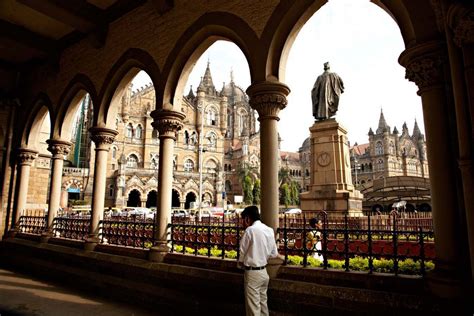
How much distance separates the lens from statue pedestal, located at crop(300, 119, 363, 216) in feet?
32.5

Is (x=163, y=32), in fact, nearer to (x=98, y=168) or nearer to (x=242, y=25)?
(x=242, y=25)

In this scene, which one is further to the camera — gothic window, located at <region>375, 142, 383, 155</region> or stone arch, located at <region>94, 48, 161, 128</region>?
gothic window, located at <region>375, 142, 383, 155</region>

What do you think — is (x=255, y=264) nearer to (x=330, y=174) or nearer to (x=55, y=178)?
(x=55, y=178)

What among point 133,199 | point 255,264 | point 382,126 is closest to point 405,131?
point 382,126

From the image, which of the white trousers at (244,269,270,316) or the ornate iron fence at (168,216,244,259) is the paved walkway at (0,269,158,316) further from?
the white trousers at (244,269,270,316)

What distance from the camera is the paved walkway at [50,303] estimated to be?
471cm

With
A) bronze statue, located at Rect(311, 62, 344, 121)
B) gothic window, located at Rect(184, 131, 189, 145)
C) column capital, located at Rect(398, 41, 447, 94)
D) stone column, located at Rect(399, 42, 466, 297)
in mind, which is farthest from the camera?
gothic window, located at Rect(184, 131, 189, 145)

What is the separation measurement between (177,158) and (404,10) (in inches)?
1710

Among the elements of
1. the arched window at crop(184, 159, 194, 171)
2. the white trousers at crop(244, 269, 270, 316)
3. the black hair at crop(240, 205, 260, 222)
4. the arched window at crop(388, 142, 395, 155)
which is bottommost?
the white trousers at crop(244, 269, 270, 316)

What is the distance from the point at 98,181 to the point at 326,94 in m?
7.94

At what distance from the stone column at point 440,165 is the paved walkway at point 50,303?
3941mm

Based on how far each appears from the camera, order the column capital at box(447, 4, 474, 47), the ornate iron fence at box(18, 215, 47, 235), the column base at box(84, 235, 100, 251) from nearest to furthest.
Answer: the column capital at box(447, 4, 474, 47)
the column base at box(84, 235, 100, 251)
the ornate iron fence at box(18, 215, 47, 235)

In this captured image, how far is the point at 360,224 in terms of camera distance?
8031mm

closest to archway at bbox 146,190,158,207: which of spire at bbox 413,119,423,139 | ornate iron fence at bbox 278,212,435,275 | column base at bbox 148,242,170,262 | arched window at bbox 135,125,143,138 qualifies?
arched window at bbox 135,125,143,138
